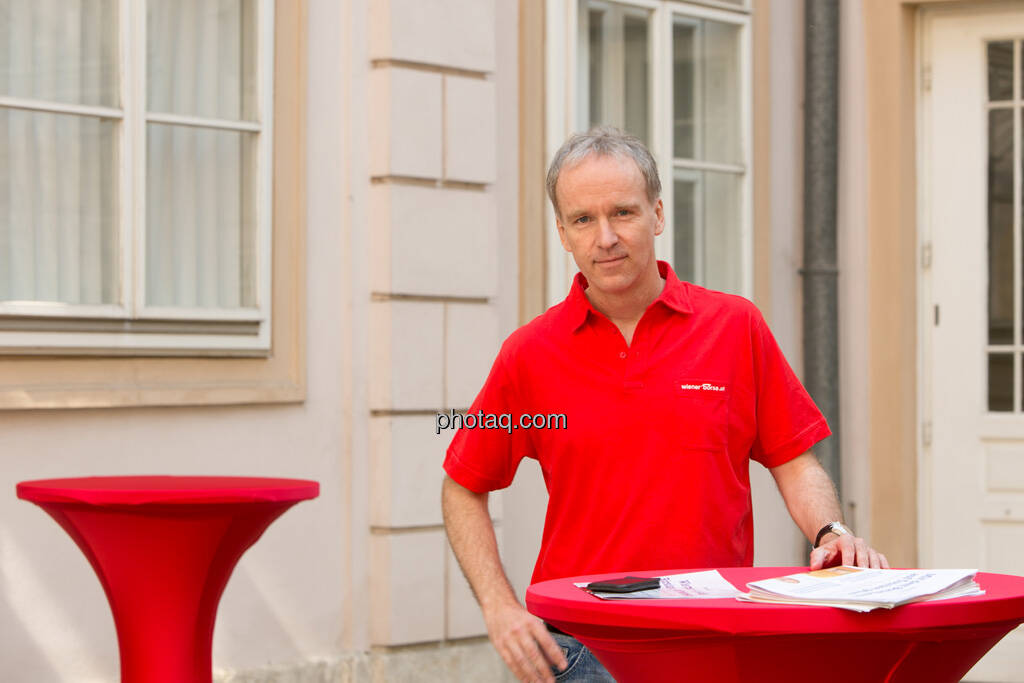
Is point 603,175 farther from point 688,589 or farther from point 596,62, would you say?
point 596,62

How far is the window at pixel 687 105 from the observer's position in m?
6.74

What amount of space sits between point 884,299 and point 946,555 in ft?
4.14

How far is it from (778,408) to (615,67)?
3.98 metres

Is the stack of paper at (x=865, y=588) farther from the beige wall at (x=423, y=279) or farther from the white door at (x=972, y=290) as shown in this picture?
the white door at (x=972, y=290)

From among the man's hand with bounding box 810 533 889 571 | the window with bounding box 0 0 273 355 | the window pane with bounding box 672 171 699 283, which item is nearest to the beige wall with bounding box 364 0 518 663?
the window with bounding box 0 0 273 355

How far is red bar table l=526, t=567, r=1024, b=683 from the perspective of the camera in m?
2.13

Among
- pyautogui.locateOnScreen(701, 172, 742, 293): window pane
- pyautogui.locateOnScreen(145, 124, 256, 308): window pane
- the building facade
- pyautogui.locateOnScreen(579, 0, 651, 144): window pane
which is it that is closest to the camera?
the building facade

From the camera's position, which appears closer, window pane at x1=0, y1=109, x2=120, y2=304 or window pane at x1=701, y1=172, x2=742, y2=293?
window pane at x1=0, y1=109, x2=120, y2=304

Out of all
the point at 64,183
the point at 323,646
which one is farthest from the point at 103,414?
the point at 323,646

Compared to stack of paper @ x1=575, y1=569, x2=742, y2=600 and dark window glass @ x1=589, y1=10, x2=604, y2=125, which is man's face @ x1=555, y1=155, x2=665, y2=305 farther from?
dark window glass @ x1=589, y1=10, x2=604, y2=125

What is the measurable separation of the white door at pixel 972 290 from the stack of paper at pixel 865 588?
4.70 meters

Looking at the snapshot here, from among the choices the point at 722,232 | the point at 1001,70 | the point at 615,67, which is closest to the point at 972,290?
the point at 1001,70

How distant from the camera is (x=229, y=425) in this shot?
17.4ft

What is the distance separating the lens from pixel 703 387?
300 centimetres
